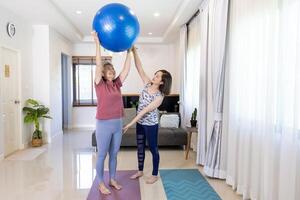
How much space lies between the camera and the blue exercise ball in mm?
2512

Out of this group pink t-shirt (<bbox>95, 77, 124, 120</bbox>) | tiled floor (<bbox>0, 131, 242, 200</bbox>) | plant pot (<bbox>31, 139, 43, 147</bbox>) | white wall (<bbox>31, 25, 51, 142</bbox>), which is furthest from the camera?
white wall (<bbox>31, 25, 51, 142</bbox>)

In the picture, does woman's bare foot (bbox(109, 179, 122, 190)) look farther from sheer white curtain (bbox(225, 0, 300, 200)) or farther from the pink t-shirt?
sheer white curtain (bbox(225, 0, 300, 200))

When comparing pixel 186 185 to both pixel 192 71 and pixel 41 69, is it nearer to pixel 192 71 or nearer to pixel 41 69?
pixel 192 71

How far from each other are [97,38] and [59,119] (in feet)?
14.8

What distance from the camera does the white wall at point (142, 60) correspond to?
25.8 ft

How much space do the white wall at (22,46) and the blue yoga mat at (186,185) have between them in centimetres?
288

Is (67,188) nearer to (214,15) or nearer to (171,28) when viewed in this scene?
(214,15)

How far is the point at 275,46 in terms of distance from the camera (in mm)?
2240

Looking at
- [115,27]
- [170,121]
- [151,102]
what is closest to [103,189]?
[151,102]

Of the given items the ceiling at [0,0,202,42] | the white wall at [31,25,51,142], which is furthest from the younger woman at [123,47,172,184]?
the white wall at [31,25,51,142]

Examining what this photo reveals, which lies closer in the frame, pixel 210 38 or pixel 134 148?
pixel 210 38

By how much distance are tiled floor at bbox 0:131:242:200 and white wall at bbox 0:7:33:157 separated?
0.80m

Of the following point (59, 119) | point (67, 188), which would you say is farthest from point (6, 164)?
point (59, 119)

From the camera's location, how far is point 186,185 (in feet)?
10.6
